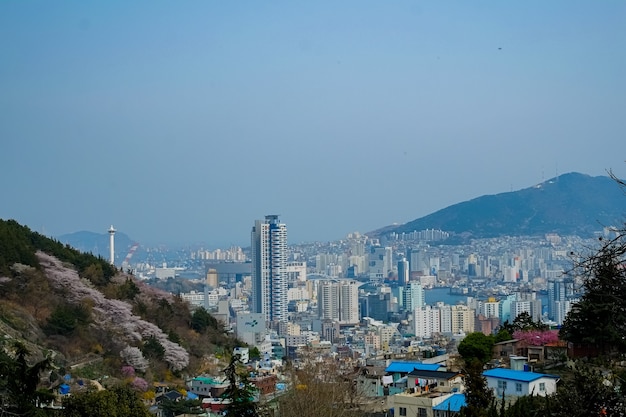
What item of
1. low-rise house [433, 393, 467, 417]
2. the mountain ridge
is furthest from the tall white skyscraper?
low-rise house [433, 393, 467, 417]

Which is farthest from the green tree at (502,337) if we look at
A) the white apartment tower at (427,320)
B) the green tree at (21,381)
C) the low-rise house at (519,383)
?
the white apartment tower at (427,320)

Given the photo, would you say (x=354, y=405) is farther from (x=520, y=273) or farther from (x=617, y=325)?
(x=520, y=273)

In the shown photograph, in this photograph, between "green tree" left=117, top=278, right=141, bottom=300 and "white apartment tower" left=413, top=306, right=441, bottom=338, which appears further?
"white apartment tower" left=413, top=306, right=441, bottom=338

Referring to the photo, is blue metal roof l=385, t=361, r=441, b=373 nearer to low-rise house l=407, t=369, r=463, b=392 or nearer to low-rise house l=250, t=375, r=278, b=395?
low-rise house l=407, t=369, r=463, b=392

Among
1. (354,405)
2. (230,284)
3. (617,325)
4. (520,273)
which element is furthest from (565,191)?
(617,325)

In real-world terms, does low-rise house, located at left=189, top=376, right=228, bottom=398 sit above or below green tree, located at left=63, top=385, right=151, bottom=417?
below

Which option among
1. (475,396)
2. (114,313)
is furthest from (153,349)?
(475,396)
